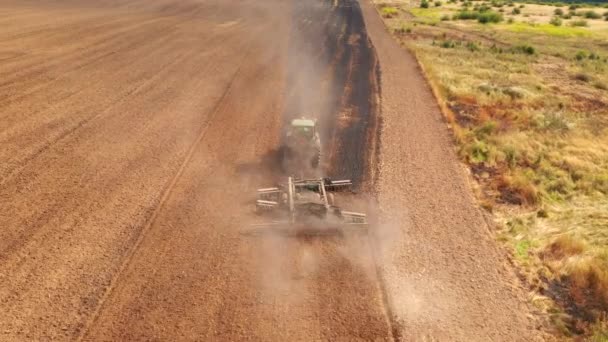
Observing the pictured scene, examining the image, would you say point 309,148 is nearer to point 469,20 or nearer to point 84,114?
point 84,114

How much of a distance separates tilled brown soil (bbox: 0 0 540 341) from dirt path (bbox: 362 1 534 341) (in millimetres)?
59

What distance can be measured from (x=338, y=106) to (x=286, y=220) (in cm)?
1239

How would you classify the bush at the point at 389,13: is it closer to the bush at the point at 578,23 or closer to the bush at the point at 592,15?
the bush at the point at 578,23

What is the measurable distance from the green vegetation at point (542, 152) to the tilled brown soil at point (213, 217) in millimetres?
1271

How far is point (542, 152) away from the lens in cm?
2072

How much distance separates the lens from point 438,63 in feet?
120

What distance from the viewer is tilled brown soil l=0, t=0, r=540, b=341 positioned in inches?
435

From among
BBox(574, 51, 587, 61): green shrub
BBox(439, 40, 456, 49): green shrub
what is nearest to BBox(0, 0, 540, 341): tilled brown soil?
BBox(439, 40, 456, 49): green shrub

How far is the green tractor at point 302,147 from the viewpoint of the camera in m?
17.0

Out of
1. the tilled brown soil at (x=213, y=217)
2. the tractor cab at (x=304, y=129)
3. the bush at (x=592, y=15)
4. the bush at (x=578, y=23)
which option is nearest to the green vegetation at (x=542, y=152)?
the tilled brown soil at (x=213, y=217)

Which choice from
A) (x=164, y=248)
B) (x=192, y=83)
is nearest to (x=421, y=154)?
(x=164, y=248)

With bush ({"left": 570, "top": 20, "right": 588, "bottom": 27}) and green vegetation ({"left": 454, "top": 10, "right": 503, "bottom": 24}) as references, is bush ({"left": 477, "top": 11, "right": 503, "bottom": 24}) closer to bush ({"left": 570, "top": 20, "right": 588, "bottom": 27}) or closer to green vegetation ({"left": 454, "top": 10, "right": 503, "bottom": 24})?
green vegetation ({"left": 454, "top": 10, "right": 503, "bottom": 24})

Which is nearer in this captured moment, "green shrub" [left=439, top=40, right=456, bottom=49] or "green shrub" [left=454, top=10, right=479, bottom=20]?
"green shrub" [left=439, top=40, right=456, bottom=49]

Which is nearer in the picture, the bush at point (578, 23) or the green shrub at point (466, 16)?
the bush at point (578, 23)
